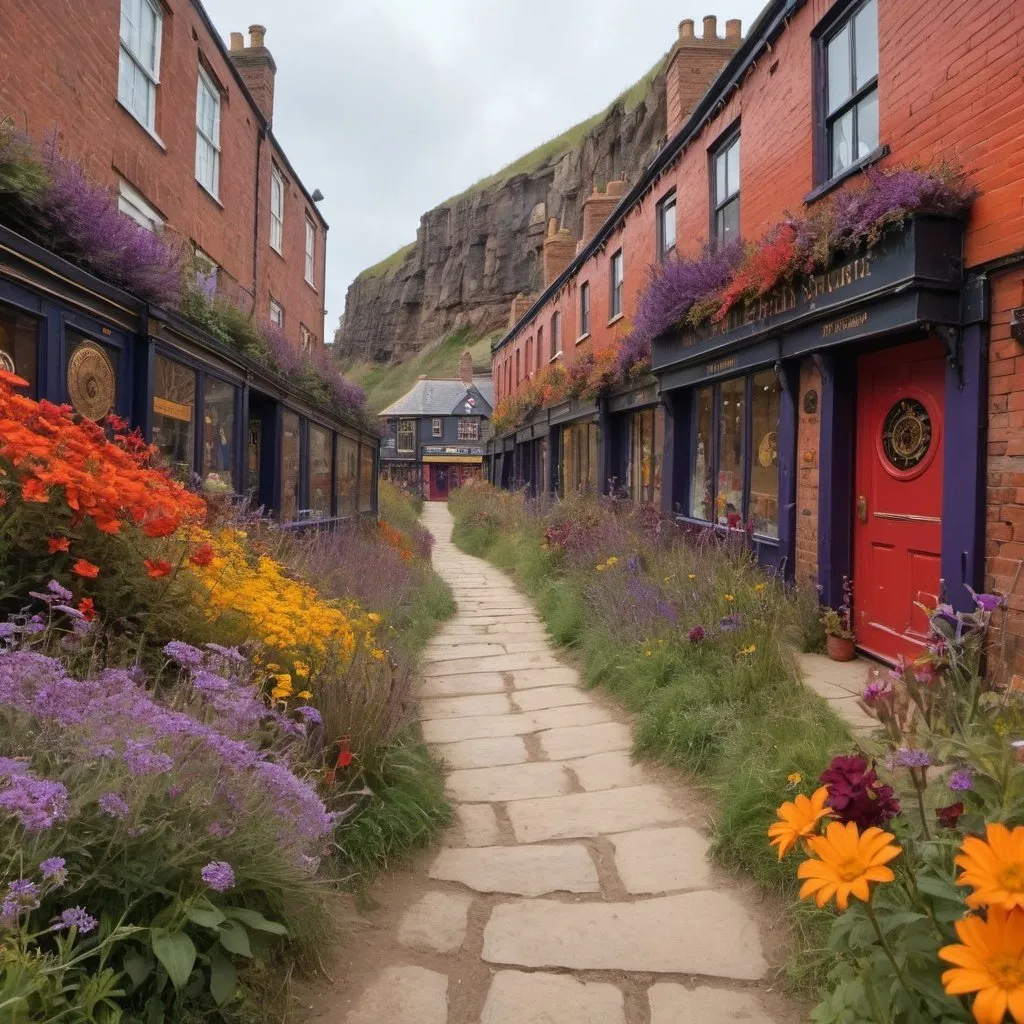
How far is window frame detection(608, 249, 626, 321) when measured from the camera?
45.3ft

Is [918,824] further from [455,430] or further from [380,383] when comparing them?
[380,383]

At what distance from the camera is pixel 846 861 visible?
1507 mm

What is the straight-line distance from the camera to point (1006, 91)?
4609 millimetres

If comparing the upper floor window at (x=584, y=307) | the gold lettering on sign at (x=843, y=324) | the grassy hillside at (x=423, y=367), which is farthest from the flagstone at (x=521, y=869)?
the grassy hillside at (x=423, y=367)

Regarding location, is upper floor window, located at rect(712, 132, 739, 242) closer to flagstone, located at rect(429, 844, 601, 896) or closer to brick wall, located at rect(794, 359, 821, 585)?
brick wall, located at rect(794, 359, 821, 585)

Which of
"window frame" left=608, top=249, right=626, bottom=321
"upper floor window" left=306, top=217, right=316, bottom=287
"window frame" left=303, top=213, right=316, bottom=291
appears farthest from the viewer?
"upper floor window" left=306, top=217, right=316, bottom=287

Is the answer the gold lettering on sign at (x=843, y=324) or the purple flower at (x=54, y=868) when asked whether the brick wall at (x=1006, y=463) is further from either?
the purple flower at (x=54, y=868)

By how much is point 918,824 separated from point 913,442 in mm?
4195

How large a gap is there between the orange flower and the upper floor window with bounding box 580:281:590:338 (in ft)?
45.9

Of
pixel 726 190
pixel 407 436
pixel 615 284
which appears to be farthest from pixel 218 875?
pixel 407 436

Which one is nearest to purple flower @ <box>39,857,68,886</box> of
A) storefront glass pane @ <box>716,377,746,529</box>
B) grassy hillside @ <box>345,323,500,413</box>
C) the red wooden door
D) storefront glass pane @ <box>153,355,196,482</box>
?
storefront glass pane @ <box>153,355,196,482</box>

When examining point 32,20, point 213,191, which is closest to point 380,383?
point 213,191

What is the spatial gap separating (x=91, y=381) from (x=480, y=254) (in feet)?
235

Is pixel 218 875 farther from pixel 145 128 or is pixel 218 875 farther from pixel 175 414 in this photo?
pixel 145 128
